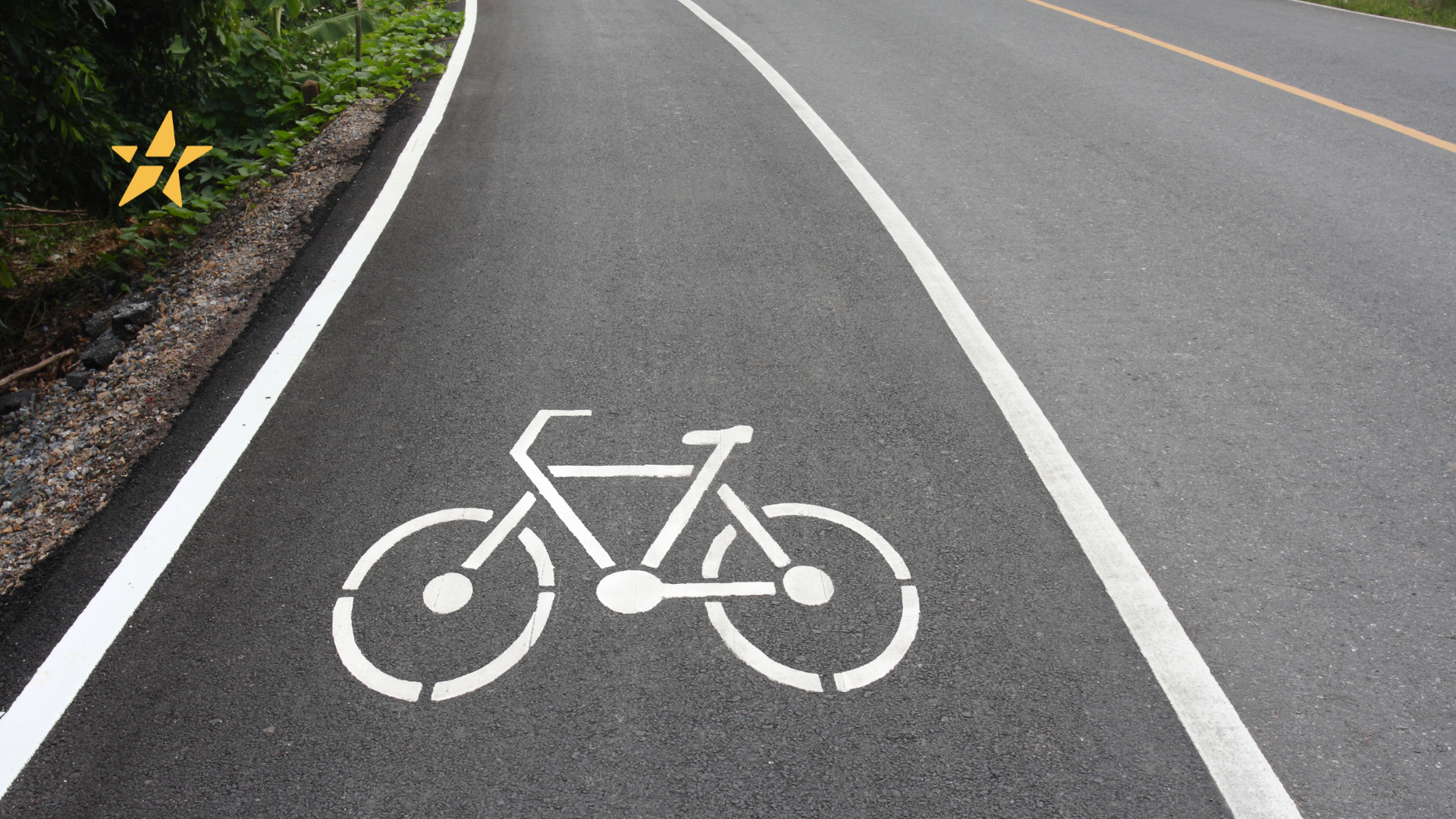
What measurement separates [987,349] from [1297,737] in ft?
7.78

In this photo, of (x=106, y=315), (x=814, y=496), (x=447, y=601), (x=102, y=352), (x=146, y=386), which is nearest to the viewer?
(x=447, y=601)

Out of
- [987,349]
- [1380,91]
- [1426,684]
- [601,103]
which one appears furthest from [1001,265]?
[1380,91]

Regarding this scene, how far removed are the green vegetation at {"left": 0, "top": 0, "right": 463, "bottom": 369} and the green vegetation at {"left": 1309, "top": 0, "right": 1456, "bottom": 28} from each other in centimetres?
1305

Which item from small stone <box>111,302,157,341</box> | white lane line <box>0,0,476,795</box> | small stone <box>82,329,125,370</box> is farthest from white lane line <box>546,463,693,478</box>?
small stone <box>111,302,157,341</box>

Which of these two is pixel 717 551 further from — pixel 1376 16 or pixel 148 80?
pixel 1376 16

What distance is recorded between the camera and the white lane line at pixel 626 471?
12.3ft

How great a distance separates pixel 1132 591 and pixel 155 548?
358 cm

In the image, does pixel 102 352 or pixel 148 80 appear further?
pixel 148 80

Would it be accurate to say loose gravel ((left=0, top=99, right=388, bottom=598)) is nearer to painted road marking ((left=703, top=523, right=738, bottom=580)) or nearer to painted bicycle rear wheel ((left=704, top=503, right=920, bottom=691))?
painted road marking ((left=703, top=523, right=738, bottom=580))

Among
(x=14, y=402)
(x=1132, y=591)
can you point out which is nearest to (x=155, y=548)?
(x=14, y=402)

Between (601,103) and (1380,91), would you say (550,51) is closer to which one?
(601,103)

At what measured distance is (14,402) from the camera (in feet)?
15.8

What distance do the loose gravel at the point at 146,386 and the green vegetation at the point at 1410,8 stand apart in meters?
14.2

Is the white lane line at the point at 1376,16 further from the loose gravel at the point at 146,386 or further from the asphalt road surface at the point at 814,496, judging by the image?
the loose gravel at the point at 146,386
